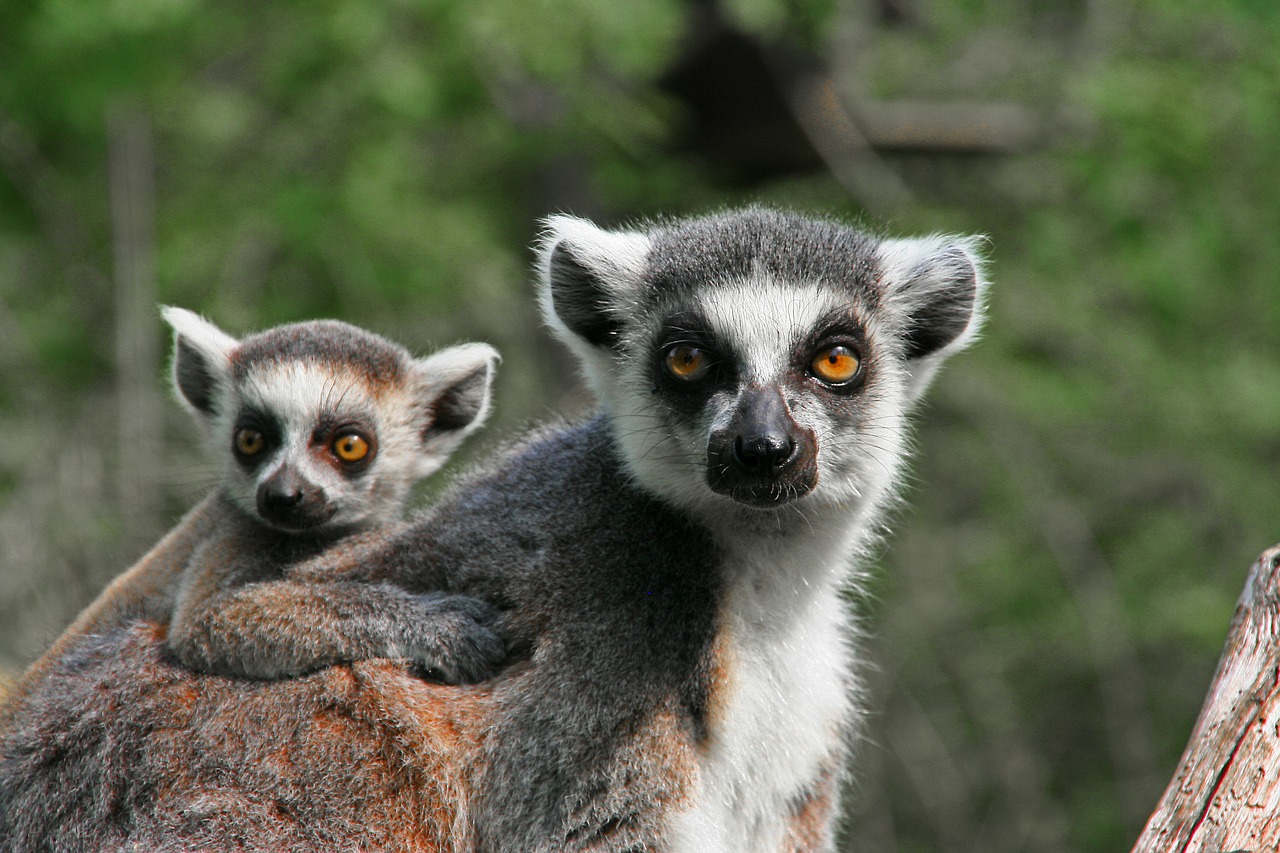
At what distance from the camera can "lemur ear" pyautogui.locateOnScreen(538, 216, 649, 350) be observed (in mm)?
4023

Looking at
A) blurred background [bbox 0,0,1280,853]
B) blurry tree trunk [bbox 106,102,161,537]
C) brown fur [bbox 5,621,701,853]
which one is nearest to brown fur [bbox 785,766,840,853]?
brown fur [bbox 5,621,701,853]

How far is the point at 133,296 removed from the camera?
8266 mm

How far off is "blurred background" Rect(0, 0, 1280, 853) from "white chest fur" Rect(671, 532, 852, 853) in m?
3.23

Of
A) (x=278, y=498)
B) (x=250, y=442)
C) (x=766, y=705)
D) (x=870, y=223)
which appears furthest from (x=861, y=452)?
(x=870, y=223)

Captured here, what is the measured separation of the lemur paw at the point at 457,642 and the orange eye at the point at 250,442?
4.20 feet

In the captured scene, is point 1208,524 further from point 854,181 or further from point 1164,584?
point 854,181

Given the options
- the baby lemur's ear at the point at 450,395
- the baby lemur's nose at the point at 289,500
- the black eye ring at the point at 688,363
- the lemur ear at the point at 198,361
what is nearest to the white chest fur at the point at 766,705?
the black eye ring at the point at 688,363

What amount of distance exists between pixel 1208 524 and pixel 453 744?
33.5 feet

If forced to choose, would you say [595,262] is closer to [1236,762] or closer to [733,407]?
[733,407]

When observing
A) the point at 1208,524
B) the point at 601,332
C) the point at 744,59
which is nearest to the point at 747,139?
the point at 744,59

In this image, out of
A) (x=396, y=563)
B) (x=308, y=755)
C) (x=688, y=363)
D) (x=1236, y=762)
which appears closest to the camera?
(x=1236, y=762)

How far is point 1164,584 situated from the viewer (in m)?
12.3

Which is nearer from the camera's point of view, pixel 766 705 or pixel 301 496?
pixel 766 705

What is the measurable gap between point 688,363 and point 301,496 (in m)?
1.49
